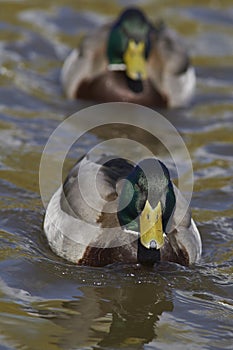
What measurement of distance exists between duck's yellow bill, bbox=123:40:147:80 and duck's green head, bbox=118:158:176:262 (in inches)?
158

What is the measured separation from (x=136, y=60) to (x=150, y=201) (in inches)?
172

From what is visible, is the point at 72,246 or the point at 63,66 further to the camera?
the point at 63,66

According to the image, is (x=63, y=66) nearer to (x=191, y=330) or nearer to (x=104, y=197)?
(x=104, y=197)

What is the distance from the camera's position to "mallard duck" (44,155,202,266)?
21.0ft

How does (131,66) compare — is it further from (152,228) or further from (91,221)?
(152,228)

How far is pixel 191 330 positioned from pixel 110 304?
599 mm

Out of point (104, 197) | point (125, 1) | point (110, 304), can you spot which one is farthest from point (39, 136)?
point (125, 1)

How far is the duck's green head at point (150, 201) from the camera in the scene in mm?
6336

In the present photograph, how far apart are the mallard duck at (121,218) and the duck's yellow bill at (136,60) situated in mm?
3312

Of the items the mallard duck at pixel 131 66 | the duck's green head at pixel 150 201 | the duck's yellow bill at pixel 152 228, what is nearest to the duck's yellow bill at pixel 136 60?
the mallard duck at pixel 131 66

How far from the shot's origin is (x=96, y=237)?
6848 millimetres

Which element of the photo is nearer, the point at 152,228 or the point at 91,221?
the point at 152,228

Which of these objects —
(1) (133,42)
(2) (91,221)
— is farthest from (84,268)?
(1) (133,42)

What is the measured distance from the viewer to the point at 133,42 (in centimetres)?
1057
